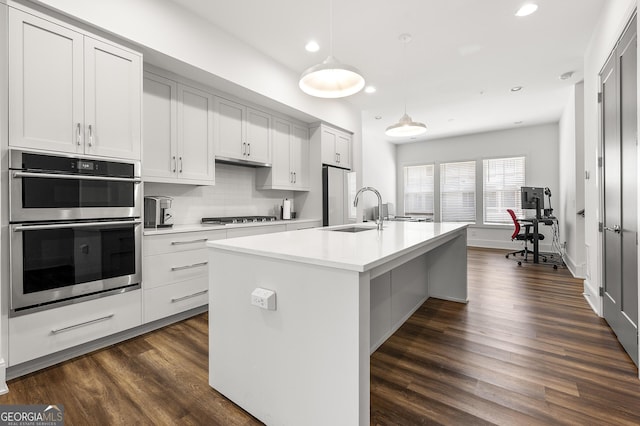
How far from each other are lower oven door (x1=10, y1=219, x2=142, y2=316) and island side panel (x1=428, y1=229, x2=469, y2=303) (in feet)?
9.70

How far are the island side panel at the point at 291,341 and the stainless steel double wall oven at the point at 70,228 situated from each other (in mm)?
1128

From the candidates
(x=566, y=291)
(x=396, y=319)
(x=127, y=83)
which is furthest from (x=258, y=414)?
(x=566, y=291)

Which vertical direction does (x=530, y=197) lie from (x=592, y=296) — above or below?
above

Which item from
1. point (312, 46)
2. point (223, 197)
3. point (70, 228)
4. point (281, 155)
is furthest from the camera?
point (281, 155)

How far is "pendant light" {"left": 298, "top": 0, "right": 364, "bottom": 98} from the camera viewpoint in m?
2.06

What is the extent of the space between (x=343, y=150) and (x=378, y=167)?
2.67m

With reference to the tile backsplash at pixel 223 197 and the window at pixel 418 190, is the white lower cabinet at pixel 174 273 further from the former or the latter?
the window at pixel 418 190

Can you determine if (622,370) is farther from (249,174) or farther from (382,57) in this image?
(249,174)

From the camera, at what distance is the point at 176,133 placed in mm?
3115

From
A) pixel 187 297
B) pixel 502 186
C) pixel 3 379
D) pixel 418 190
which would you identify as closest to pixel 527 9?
pixel 187 297

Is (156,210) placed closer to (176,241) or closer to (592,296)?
(176,241)

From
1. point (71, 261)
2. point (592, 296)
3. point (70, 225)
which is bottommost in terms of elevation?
point (592, 296)

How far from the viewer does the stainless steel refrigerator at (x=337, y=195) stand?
15.3ft

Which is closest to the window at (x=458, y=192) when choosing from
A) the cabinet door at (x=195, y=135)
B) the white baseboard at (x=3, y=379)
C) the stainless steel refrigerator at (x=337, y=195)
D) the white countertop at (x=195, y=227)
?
the stainless steel refrigerator at (x=337, y=195)
